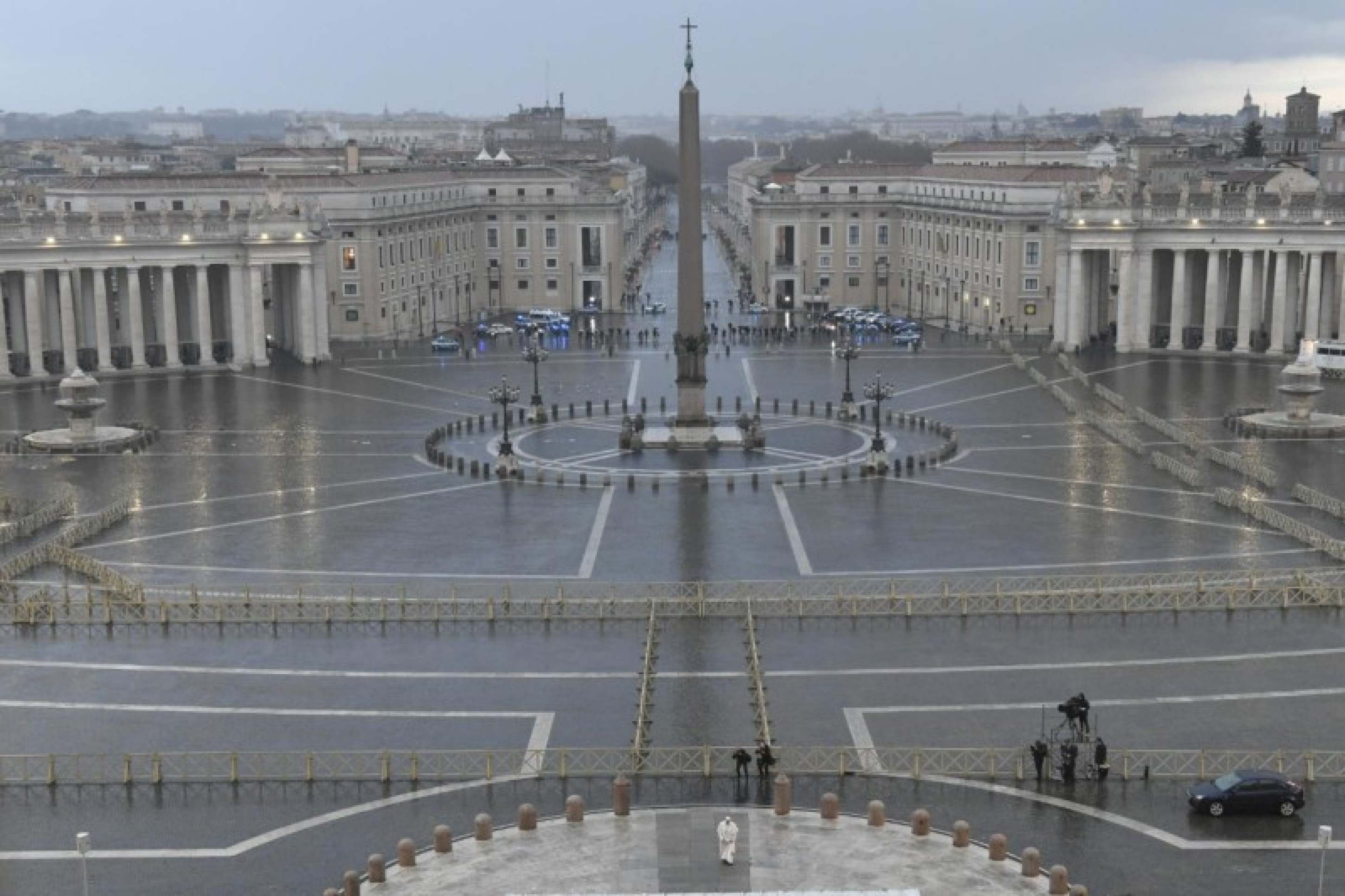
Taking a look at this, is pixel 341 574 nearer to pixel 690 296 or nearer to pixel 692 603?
pixel 692 603

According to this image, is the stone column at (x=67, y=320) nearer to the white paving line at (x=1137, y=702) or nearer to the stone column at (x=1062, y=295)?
the stone column at (x=1062, y=295)

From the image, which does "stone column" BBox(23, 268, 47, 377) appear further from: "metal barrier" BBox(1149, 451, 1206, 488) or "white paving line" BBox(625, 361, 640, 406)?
"metal barrier" BBox(1149, 451, 1206, 488)

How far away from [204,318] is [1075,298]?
57627mm

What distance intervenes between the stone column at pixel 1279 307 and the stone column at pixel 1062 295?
13152 mm

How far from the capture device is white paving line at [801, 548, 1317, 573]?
5728 cm

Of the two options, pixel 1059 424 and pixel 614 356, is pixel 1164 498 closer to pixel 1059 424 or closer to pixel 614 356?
pixel 1059 424

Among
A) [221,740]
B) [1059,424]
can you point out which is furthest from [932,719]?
[1059,424]

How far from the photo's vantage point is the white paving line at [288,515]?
63094mm

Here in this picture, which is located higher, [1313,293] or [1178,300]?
[1313,293]

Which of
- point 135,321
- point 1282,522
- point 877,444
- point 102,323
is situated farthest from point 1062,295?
point 102,323

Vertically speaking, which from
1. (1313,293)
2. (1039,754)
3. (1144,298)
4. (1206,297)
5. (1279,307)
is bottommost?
(1039,754)

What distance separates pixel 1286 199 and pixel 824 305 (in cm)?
4438

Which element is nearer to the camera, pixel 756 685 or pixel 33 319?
pixel 756 685

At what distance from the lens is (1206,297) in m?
115
